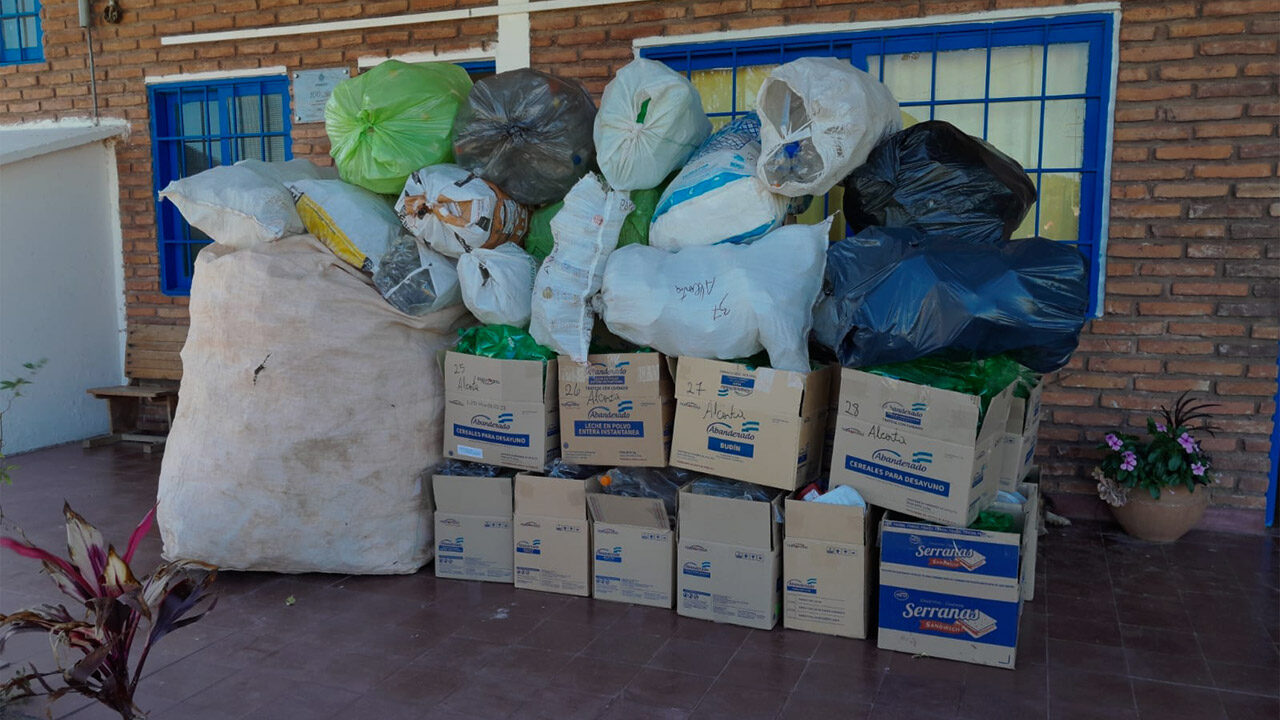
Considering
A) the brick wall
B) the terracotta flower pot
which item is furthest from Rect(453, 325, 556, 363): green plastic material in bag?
the terracotta flower pot

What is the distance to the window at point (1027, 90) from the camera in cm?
446

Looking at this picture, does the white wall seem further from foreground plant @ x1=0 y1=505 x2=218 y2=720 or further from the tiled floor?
foreground plant @ x1=0 y1=505 x2=218 y2=720

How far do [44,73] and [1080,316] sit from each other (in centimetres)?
717

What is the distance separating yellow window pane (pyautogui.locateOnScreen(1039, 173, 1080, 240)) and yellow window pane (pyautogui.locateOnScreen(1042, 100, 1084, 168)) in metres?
0.07

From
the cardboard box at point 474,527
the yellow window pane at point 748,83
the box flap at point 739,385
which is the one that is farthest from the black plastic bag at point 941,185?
the cardboard box at point 474,527

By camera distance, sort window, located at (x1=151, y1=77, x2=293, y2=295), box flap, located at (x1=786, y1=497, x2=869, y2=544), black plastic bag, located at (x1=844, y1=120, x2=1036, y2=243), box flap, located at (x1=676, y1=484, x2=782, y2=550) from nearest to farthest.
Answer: box flap, located at (x1=786, y1=497, x2=869, y2=544), box flap, located at (x1=676, y1=484, x2=782, y2=550), black plastic bag, located at (x1=844, y1=120, x2=1036, y2=243), window, located at (x1=151, y1=77, x2=293, y2=295)

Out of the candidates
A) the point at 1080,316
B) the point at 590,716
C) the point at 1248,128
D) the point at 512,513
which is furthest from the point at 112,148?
the point at 1248,128

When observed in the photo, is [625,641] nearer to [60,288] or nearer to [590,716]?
[590,716]

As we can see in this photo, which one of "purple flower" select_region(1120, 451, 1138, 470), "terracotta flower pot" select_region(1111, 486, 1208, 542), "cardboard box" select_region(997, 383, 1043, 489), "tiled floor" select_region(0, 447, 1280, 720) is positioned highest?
"cardboard box" select_region(997, 383, 1043, 489)

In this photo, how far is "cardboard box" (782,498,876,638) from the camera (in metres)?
3.24

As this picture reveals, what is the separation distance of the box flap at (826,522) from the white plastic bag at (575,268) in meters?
0.99

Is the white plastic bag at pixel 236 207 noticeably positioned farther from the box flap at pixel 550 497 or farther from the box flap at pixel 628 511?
the box flap at pixel 628 511

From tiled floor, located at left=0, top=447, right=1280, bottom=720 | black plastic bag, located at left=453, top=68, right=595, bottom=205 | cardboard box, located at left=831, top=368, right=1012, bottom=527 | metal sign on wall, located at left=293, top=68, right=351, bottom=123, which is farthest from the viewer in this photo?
metal sign on wall, located at left=293, top=68, right=351, bottom=123

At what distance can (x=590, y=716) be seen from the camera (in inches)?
112
